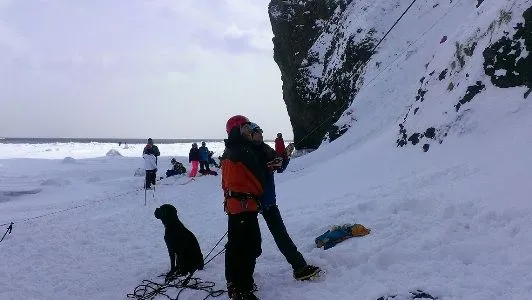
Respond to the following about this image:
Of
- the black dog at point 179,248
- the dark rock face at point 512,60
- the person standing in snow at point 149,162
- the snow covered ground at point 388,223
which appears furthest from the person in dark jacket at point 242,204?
the person standing in snow at point 149,162

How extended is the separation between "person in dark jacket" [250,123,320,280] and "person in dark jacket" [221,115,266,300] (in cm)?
10

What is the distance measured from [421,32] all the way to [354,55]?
13.7 ft

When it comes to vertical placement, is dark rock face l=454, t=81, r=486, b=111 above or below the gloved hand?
above

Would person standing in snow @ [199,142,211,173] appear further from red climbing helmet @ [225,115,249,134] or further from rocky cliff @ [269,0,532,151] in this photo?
red climbing helmet @ [225,115,249,134]

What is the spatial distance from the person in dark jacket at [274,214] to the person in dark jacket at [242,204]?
4.0 inches

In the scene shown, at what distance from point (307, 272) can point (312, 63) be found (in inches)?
905

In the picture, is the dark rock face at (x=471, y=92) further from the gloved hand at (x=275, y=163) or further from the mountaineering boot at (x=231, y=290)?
the mountaineering boot at (x=231, y=290)

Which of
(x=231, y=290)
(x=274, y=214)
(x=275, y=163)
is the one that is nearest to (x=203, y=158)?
(x=274, y=214)

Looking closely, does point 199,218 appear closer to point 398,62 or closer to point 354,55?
point 398,62

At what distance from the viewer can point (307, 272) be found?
494 cm

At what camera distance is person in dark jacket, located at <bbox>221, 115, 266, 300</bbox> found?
4.70 metres

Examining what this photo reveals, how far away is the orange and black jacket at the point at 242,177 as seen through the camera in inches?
185

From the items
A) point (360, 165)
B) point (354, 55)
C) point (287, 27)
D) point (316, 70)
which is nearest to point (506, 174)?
point (360, 165)

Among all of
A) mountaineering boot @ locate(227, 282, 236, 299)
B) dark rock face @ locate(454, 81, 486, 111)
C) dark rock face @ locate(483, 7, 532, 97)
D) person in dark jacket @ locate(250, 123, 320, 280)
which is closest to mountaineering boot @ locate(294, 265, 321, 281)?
person in dark jacket @ locate(250, 123, 320, 280)
